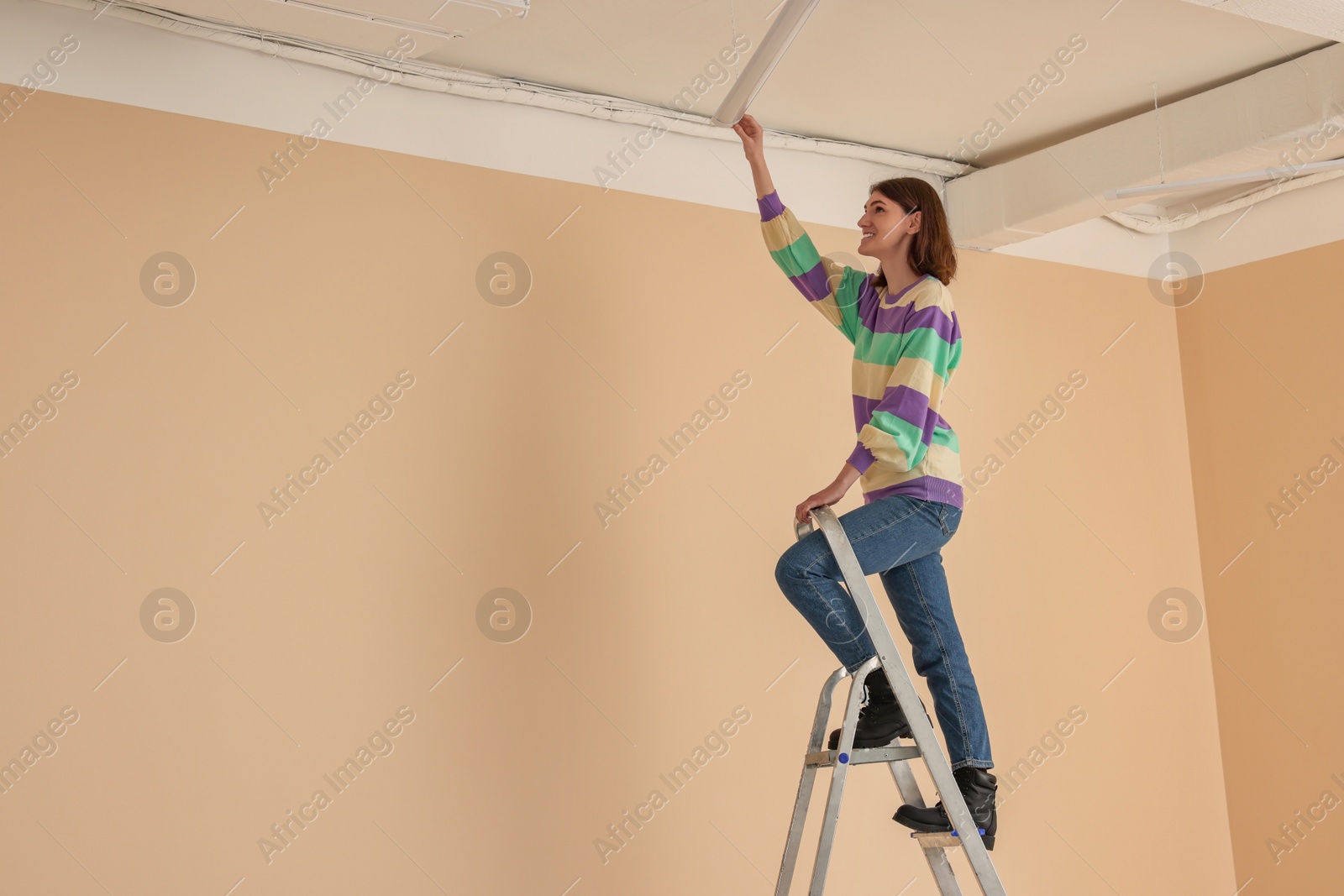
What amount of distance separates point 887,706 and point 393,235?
1612 millimetres

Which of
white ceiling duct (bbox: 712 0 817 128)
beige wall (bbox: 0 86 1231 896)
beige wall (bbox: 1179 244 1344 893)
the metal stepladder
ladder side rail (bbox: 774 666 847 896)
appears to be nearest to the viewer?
white ceiling duct (bbox: 712 0 817 128)

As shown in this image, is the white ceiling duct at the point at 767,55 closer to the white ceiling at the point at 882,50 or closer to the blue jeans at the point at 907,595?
the white ceiling at the point at 882,50

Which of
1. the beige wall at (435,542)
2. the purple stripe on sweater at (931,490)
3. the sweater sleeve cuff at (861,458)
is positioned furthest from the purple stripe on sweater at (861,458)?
the beige wall at (435,542)

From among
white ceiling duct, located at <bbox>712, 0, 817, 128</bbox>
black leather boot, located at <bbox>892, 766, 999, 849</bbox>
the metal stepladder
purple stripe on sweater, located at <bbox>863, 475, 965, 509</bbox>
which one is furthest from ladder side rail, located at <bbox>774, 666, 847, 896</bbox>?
white ceiling duct, located at <bbox>712, 0, 817, 128</bbox>

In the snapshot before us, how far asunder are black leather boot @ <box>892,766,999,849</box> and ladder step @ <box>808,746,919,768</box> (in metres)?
0.10

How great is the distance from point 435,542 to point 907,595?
3.70ft

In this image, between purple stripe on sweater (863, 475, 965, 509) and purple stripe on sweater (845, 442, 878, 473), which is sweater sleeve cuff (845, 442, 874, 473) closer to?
purple stripe on sweater (845, 442, 878, 473)

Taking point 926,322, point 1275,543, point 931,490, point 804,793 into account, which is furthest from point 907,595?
point 1275,543

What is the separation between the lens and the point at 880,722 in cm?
208

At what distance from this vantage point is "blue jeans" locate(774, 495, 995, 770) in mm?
2059

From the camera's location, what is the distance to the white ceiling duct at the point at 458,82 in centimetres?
238

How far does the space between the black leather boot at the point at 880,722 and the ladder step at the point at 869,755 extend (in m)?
0.02

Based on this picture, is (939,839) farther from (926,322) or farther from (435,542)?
(435,542)

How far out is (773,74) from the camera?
2.87 meters
